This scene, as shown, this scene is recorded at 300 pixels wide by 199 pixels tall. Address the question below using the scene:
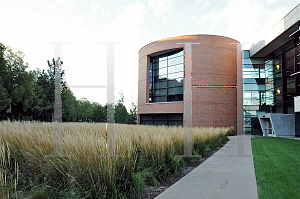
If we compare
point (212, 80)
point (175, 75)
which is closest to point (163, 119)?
point (175, 75)

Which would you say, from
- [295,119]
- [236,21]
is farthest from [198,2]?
[295,119]

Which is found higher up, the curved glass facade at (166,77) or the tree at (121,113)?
the curved glass facade at (166,77)

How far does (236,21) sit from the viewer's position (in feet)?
30.1

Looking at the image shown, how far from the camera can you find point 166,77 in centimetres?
2673

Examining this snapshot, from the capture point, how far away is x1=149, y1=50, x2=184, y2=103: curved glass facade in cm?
2534

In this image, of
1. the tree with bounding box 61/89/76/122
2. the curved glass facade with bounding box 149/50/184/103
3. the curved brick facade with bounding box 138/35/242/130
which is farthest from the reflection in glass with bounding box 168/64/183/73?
the tree with bounding box 61/89/76/122

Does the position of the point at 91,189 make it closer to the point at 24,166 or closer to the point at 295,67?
the point at 24,166

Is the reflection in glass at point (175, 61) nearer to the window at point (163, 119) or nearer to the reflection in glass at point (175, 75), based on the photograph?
the reflection in glass at point (175, 75)

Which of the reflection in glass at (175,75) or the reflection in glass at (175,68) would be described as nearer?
the reflection in glass at (175,68)

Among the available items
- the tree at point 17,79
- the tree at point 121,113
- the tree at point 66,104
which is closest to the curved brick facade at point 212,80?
the tree at point 121,113

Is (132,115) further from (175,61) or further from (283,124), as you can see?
(283,124)

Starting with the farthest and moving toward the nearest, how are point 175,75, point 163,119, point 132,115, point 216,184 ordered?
point 132,115 < point 163,119 < point 175,75 < point 216,184

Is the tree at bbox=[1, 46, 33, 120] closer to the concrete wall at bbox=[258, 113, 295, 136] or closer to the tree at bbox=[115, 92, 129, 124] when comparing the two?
the tree at bbox=[115, 92, 129, 124]

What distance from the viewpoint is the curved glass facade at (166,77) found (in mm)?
25344
